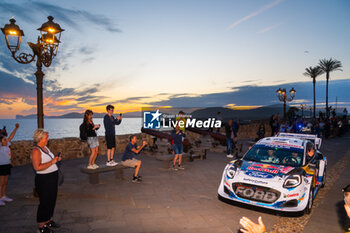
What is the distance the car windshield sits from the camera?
652 centimetres

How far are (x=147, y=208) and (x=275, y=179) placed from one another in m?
2.96

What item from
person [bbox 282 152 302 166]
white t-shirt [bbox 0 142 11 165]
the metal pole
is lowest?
person [bbox 282 152 302 166]

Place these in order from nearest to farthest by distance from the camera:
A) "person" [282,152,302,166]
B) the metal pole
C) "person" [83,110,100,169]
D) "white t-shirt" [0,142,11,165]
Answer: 1. "white t-shirt" [0,142,11,165]
2. "person" [282,152,302,166]
3. the metal pole
4. "person" [83,110,100,169]

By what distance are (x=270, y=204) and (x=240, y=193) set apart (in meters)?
0.65

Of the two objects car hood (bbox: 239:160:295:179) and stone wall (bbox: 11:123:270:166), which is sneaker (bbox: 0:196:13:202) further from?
car hood (bbox: 239:160:295:179)

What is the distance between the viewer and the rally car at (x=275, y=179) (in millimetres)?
5355

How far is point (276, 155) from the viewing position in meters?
6.87

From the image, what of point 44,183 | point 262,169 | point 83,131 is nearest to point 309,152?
point 262,169

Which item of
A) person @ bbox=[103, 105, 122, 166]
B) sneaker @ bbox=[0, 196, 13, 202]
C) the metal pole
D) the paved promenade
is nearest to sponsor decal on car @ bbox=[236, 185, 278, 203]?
the paved promenade

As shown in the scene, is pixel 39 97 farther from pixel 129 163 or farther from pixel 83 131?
pixel 129 163

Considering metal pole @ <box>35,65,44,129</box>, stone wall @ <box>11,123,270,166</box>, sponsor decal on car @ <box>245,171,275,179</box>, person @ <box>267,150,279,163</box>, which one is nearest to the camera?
sponsor decal on car @ <box>245,171,275,179</box>

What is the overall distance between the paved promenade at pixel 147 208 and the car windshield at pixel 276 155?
4.07 feet

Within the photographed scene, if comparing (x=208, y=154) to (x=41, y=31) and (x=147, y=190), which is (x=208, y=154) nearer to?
(x=147, y=190)

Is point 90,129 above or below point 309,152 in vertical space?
above
